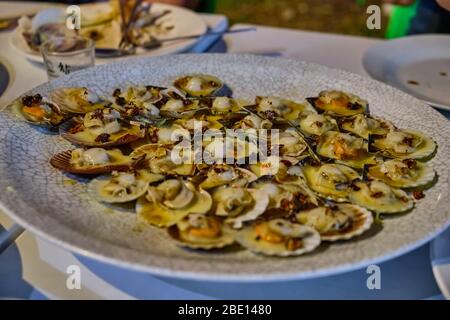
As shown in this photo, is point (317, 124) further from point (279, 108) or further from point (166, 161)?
point (166, 161)

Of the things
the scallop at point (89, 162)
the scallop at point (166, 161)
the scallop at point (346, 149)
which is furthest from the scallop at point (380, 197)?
the scallop at point (89, 162)

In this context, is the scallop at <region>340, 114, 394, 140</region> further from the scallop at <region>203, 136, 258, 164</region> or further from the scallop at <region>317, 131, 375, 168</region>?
the scallop at <region>203, 136, 258, 164</region>

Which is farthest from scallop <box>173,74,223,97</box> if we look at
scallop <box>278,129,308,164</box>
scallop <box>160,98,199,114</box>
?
scallop <box>278,129,308,164</box>

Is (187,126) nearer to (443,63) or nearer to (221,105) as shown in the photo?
(221,105)

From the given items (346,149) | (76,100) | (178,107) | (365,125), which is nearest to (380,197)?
(346,149)

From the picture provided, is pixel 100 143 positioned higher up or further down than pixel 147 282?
higher up
